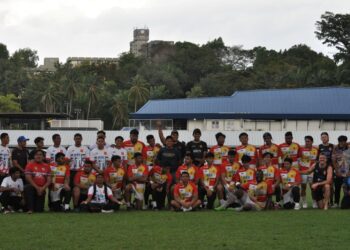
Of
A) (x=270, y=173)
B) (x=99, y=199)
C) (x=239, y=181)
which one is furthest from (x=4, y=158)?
(x=270, y=173)

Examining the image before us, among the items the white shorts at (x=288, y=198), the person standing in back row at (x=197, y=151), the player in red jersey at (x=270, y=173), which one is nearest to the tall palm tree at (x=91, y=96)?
the person standing in back row at (x=197, y=151)

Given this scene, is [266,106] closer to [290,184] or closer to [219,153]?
[219,153]

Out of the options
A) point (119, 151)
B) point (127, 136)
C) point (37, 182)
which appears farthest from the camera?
point (127, 136)

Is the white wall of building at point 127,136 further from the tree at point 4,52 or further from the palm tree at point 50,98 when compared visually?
the tree at point 4,52

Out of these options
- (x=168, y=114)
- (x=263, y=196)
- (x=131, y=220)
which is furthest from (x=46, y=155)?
(x=168, y=114)

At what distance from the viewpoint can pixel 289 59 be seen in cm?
10394

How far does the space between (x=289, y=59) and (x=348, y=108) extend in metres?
48.3

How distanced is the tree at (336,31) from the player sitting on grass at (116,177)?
64918 millimetres

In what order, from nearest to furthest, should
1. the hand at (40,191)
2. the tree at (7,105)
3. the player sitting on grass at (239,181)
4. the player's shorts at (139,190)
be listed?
the hand at (40,191), the player sitting on grass at (239,181), the player's shorts at (139,190), the tree at (7,105)

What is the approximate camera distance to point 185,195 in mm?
14594

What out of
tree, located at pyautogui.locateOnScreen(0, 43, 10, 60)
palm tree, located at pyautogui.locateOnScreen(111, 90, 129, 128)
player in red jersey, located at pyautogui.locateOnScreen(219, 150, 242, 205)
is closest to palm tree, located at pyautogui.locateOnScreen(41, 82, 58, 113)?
palm tree, located at pyautogui.locateOnScreen(111, 90, 129, 128)

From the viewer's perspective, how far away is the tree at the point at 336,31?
255 ft

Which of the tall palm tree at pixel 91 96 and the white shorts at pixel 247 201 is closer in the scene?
the white shorts at pixel 247 201

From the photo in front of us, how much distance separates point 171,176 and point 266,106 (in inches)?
1768
